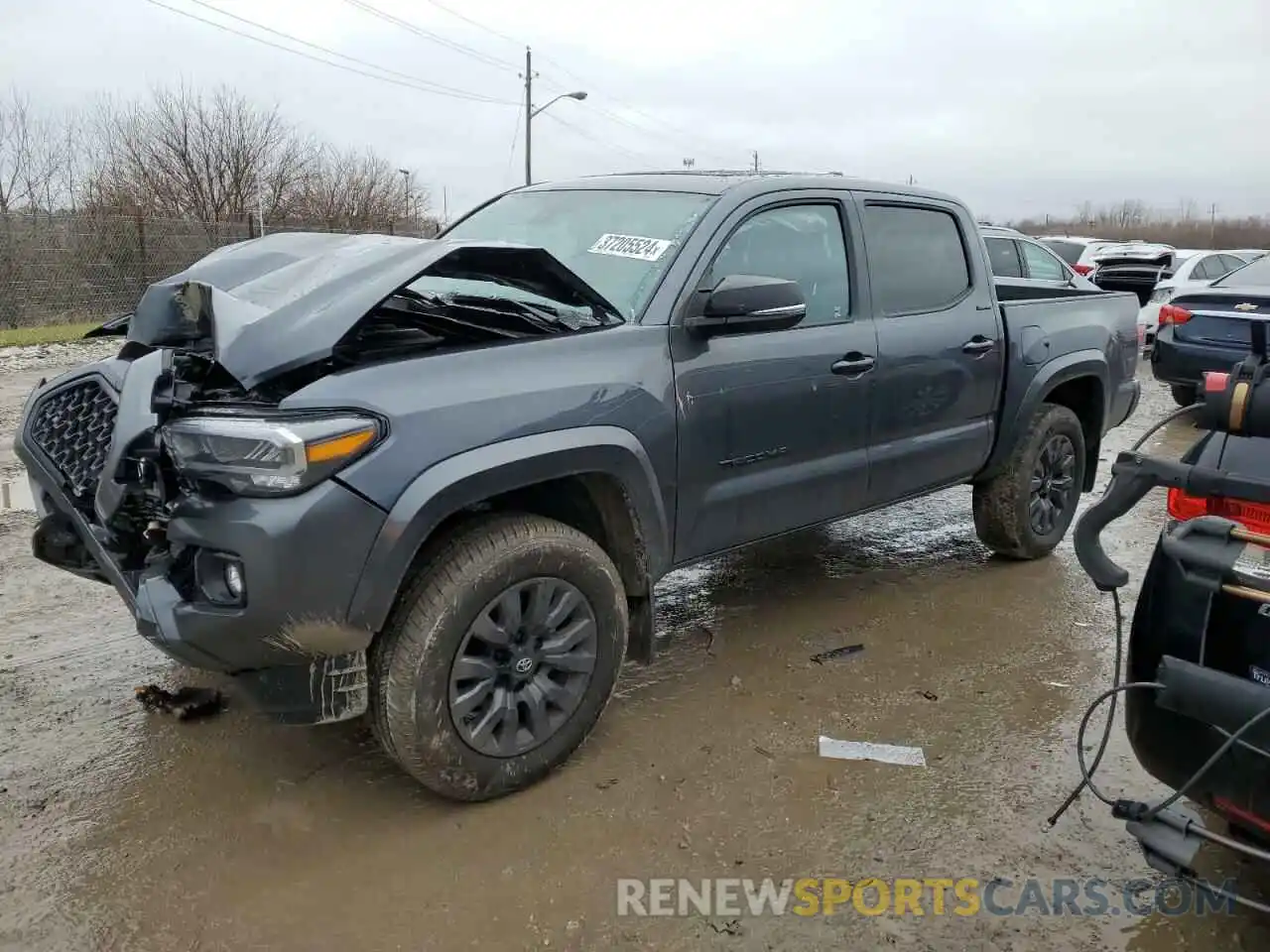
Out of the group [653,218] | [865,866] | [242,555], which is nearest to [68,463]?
[242,555]

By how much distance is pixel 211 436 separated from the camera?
244 centimetres

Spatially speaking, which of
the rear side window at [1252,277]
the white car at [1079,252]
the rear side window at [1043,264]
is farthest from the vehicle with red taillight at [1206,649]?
the white car at [1079,252]

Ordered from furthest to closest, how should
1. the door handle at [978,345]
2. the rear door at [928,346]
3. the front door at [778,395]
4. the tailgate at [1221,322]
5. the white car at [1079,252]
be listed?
the white car at [1079,252], the tailgate at [1221,322], the door handle at [978,345], the rear door at [928,346], the front door at [778,395]

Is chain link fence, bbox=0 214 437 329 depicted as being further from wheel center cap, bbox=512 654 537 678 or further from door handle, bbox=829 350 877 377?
wheel center cap, bbox=512 654 537 678

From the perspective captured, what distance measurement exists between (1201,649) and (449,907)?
1.95 metres

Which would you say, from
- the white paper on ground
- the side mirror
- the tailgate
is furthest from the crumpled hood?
the tailgate

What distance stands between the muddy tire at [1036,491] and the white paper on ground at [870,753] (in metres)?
2.11

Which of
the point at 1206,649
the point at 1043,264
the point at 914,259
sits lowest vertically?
the point at 1206,649

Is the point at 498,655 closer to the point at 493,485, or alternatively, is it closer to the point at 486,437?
the point at 493,485

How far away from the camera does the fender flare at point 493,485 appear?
2521 mm

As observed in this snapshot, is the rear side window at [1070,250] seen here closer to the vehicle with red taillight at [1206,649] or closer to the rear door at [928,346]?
the rear door at [928,346]

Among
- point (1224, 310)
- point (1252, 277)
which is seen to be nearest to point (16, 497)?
point (1224, 310)

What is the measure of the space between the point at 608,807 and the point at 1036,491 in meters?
3.28

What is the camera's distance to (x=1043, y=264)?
1246 cm
